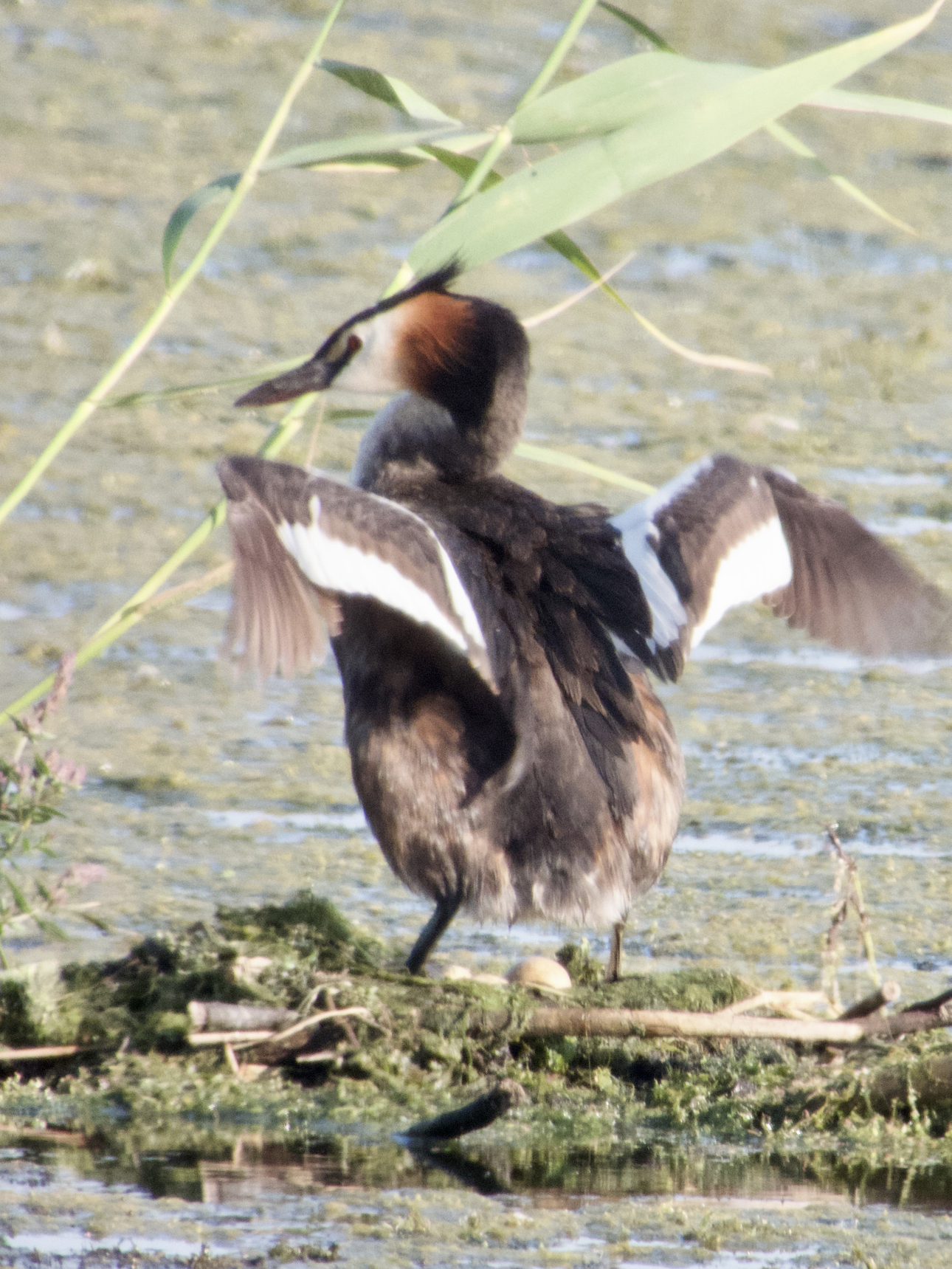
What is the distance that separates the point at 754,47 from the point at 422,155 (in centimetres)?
770

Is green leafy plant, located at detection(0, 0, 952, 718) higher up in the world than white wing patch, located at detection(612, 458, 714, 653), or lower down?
higher up

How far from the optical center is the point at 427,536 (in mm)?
3305

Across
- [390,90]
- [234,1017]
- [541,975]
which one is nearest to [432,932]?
[541,975]

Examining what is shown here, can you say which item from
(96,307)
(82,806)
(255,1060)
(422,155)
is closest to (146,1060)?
(255,1060)

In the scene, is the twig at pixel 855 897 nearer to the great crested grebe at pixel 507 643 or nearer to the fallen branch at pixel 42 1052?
the great crested grebe at pixel 507 643

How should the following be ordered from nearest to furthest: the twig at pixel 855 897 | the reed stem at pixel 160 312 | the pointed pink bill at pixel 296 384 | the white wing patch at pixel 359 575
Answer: the white wing patch at pixel 359 575 < the reed stem at pixel 160 312 < the twig at pixel 855 897 < the pointed pink bill at pixel 296 384

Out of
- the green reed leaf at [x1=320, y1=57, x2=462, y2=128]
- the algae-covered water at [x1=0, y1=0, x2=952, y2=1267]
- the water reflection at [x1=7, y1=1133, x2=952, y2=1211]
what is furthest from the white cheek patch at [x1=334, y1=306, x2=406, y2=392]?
the water reflection at [x1=7, y1=1133, x2=952, y2=1211]

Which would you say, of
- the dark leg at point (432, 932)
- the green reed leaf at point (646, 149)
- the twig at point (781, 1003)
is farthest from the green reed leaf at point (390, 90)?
the twig at point (781, 1003)

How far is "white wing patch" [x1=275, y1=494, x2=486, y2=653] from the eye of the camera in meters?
3.17

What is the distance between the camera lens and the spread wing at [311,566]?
318cm

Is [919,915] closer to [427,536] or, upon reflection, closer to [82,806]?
[427,536]

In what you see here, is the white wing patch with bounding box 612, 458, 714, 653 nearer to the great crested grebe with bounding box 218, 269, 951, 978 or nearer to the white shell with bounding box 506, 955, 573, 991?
the great crested grebe with bounding box 218, 269, 951, 978

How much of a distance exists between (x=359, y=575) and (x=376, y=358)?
1006 mm

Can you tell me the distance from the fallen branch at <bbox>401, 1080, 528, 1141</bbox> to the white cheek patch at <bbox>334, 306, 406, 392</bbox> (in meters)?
1.58
